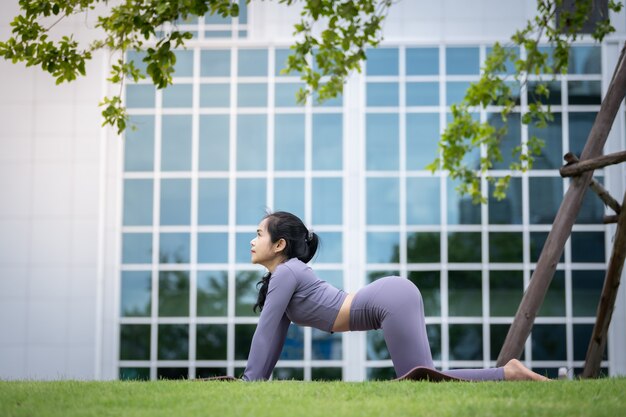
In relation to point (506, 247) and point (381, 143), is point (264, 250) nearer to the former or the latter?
point (381, 143)

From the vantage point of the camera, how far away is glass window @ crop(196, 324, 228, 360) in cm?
1152

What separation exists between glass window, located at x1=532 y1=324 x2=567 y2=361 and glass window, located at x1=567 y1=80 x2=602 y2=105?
2.87m

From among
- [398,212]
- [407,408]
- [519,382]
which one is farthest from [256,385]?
[398,212]

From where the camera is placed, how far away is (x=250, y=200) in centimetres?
1176

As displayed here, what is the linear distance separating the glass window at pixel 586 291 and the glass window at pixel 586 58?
2580 millimetres

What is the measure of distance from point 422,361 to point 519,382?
76 centimetres

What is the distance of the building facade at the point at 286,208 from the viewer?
37.6 ft

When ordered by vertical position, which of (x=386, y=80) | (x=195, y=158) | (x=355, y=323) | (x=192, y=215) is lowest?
(x=355, y=323)

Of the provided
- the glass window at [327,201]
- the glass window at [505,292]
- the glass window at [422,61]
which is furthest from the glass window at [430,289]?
the glass window at [422,61]

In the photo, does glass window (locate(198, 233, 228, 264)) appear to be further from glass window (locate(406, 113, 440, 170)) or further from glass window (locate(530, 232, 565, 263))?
glass window (locate(530, 232, 565, 263))

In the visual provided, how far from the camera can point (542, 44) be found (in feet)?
38.3

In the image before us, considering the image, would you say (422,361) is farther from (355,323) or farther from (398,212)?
(398,212)

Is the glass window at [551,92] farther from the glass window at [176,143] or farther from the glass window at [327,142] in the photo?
the glass window at [176,143]

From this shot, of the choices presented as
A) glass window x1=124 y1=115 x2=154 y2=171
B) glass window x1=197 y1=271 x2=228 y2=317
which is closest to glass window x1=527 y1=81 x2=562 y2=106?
glass window x1=197 y1=271 x2=228 y2=317
